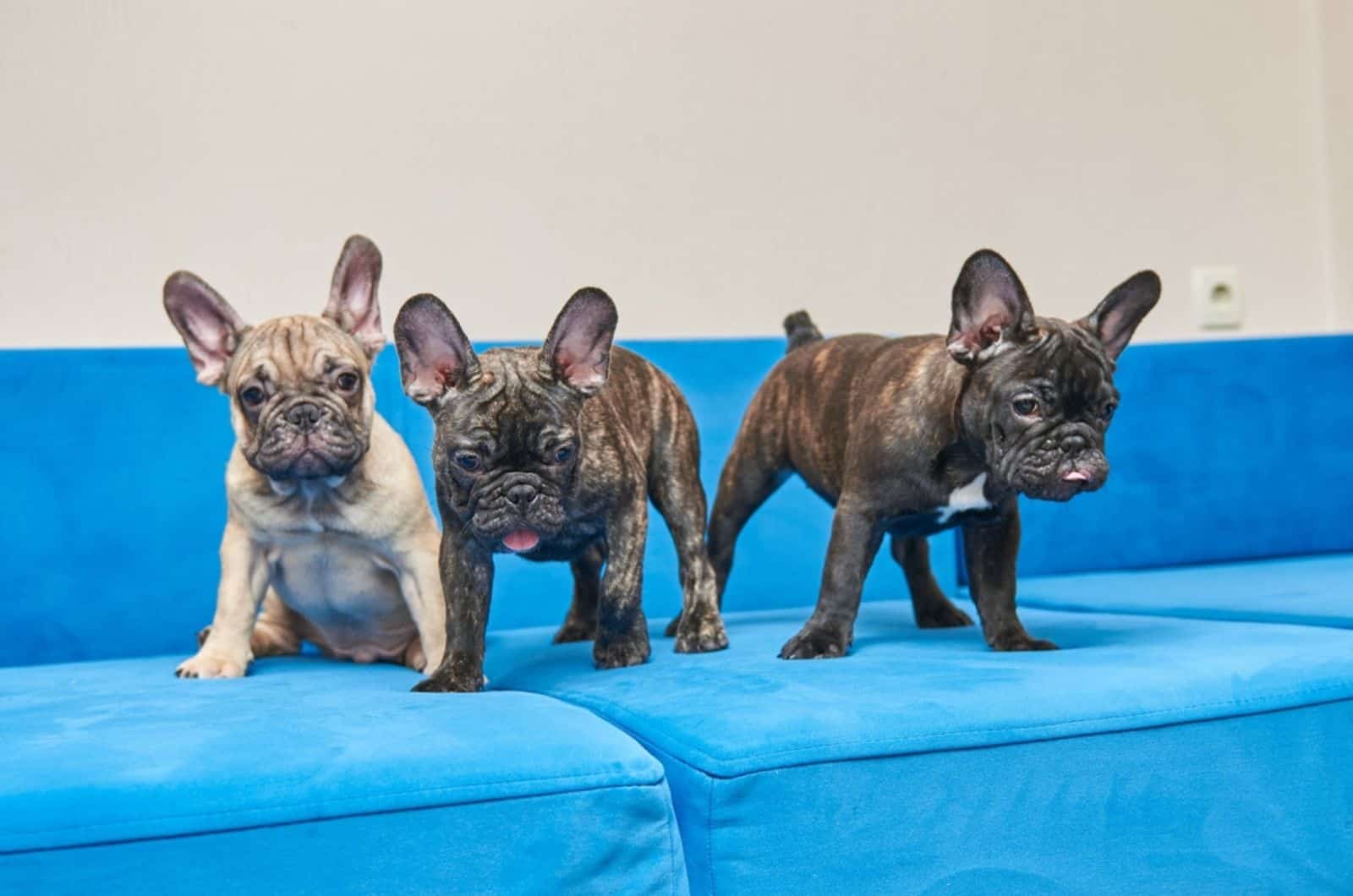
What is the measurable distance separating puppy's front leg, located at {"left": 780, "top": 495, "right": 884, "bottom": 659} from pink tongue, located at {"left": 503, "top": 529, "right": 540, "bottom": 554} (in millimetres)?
478

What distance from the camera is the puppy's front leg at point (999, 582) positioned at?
8.32 ft

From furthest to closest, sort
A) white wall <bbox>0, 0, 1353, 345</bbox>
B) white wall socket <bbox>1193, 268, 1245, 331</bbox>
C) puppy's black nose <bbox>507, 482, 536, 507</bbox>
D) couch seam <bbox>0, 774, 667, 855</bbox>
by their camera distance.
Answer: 1. white wall socket <bbox>1193, 268, 1245, 331</bbox>
2. white wall <bbox>0, 0, 1353, 345</bbox>
3. puppy's black nose <bbox>507, 482, 536, 507</bbox>
4. couch seam <bbox>0, 774, 667, 855</bbox>

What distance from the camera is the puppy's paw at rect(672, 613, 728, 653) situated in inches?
103

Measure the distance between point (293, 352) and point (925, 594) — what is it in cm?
135

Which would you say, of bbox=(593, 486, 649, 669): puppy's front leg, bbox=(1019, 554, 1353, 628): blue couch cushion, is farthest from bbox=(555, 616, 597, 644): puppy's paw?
bbox=(1019, 554, 1353, 628): blue couch cushion

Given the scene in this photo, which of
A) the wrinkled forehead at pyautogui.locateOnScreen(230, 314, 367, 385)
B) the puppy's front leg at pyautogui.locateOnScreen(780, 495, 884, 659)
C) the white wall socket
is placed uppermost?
the white wall socket

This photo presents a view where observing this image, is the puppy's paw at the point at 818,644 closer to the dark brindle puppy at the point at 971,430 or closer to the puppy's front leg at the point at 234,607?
the dark brindle puppy at the point at 971,430

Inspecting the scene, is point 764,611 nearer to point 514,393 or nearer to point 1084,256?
point 514,393

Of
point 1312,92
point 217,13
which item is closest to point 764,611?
point 217,13

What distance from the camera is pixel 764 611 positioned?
3455 millimetres

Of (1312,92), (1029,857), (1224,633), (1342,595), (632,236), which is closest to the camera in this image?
(1029,857)

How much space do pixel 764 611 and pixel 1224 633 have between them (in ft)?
3.96

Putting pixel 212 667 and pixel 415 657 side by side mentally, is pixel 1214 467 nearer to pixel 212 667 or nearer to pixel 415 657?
pixel 415 657

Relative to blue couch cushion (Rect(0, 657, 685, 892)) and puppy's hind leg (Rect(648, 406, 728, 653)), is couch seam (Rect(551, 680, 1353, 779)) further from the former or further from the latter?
puppy's hind leg (Rect(648, 406, 728, 653))
